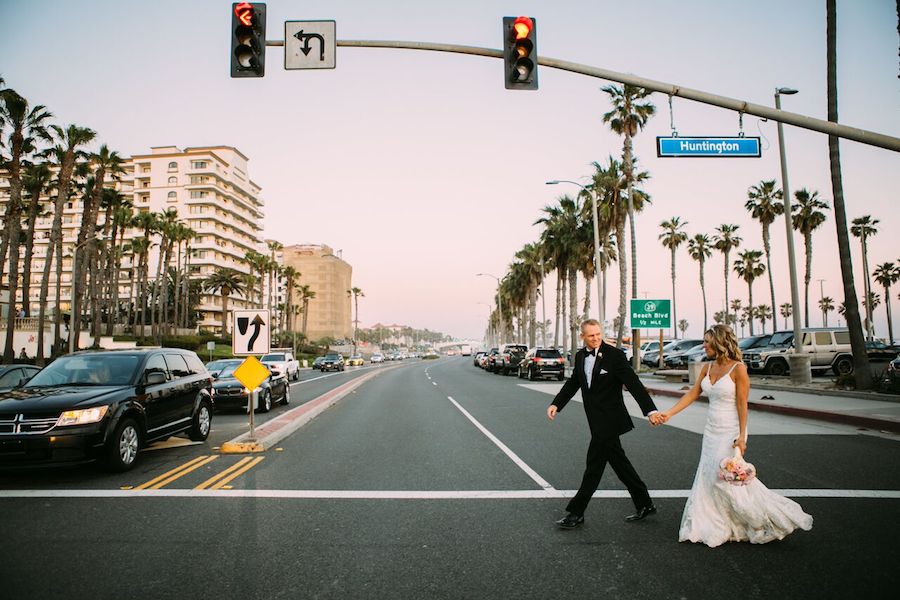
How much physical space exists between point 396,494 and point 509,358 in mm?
32916

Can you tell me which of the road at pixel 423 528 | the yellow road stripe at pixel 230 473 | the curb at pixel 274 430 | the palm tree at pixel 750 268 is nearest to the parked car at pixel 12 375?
the road at pixel 423 528

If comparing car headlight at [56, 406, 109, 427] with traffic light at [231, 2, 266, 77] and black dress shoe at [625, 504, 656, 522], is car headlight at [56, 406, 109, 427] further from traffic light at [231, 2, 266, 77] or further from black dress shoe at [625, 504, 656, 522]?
black dress shoe at [625, 504, 656, 522]

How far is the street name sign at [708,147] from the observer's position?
35.2ft

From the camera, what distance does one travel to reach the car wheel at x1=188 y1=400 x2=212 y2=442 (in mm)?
10352

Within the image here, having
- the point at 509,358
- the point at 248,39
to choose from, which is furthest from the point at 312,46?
the point at 509,358

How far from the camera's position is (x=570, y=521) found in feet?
17.3

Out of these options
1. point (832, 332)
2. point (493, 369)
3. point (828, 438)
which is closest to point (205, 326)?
point (493, 369)

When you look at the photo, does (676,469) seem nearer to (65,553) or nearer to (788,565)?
(788,565)

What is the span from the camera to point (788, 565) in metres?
4.30

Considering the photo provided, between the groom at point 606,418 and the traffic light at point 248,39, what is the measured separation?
21.5 ft

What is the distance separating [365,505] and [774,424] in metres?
9.70

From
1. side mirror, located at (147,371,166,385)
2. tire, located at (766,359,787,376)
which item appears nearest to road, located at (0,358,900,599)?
side mirror, located at (147,371,166,385)

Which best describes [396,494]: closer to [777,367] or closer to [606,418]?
[606,418]

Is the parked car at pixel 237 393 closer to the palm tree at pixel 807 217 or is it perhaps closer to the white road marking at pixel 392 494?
the white road marking at pixel 392 494
